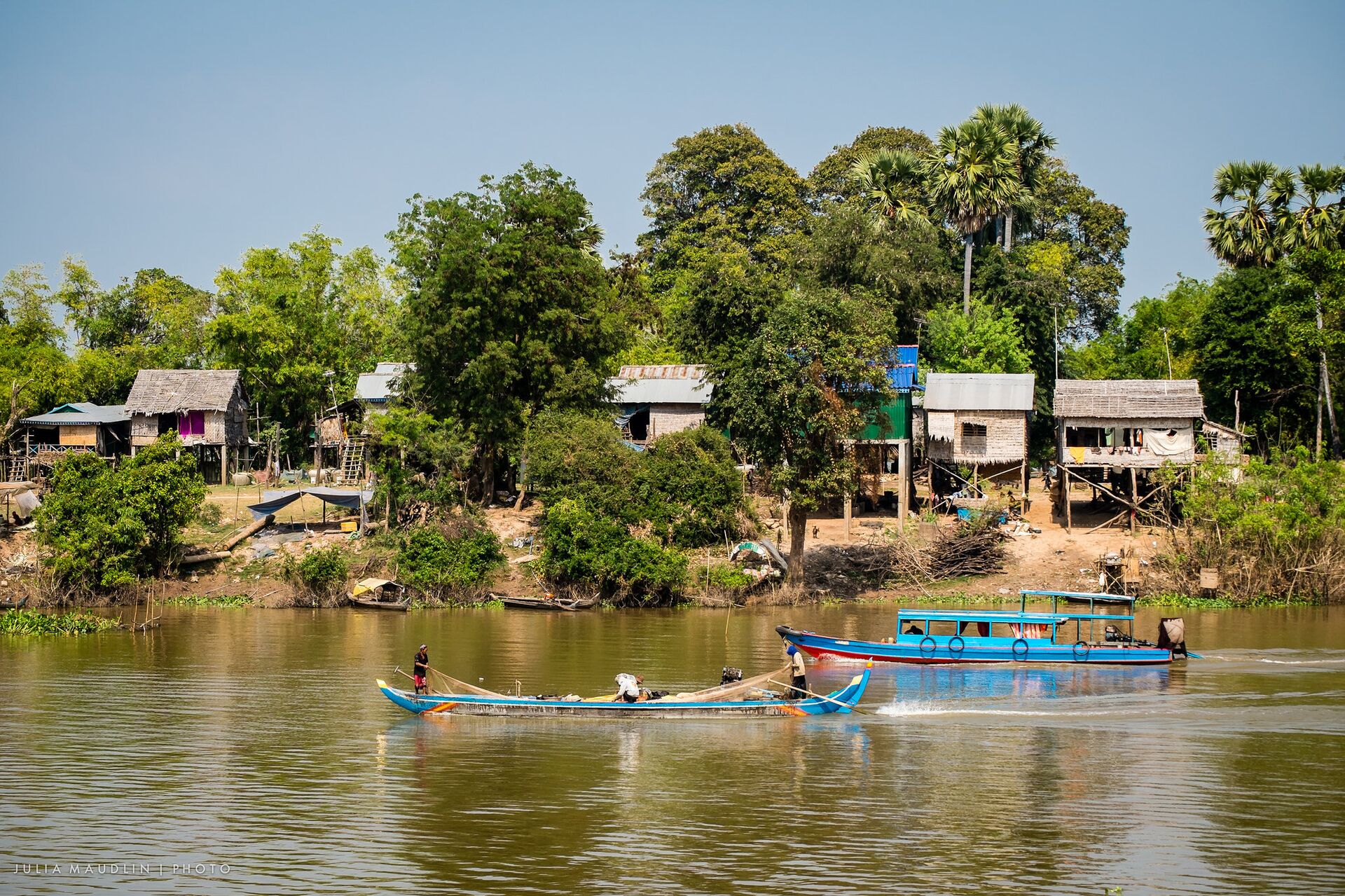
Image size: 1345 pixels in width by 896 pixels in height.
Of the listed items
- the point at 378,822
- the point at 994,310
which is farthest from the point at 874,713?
the point at 994,310

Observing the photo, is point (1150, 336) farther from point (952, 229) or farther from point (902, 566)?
point (902, 566)

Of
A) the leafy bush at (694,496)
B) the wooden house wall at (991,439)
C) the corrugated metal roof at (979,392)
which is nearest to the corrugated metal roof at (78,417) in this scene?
the leafy bush at (694,496)

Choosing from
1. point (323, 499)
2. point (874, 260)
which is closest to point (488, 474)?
point (323, 499)

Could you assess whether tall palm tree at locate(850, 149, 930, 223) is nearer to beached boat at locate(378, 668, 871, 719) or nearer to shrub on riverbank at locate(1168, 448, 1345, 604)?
shrub on riverbank at locate(1168, 448, 1345, 604)

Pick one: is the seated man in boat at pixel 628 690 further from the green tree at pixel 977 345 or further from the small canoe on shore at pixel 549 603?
the green tree at pixel 977 345

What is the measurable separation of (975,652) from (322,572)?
66.7ft

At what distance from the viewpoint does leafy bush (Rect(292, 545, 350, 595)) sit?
38.8m

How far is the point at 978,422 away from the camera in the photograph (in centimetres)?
4588

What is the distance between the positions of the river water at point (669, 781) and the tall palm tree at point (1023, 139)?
31489 mm

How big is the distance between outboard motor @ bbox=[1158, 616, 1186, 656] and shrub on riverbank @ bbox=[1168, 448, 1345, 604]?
9735mm

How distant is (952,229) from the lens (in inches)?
2309

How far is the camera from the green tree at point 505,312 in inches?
1734

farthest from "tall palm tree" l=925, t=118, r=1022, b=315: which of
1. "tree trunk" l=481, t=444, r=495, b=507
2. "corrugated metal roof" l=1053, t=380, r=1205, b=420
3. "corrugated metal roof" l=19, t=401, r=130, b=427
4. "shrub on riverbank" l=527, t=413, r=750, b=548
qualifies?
"corrugated metal roof" l=19, t=401, r=130, b=427

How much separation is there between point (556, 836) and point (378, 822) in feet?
8.65
